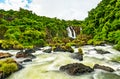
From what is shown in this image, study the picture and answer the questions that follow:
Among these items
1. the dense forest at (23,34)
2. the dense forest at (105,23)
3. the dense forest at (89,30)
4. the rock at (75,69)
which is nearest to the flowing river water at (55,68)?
the rock at (75,69)

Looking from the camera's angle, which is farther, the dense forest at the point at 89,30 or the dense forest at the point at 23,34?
the dense forest at the point at 89,30

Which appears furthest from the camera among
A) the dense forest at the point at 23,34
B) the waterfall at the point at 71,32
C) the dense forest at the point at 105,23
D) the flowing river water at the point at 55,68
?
the waterfall at the point at 71,32

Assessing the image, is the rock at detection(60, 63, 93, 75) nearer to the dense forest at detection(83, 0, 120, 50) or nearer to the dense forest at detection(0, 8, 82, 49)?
the dense forest at detection(0, 8, 82, 49)

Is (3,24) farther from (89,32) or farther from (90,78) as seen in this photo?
(90,78)

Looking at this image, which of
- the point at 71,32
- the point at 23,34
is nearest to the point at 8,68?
the point at 23,34

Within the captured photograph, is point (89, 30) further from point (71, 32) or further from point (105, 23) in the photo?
point (71, 32)

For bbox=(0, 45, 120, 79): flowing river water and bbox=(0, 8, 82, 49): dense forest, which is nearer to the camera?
bbox=(0, 45, 120, 79): flowing river water

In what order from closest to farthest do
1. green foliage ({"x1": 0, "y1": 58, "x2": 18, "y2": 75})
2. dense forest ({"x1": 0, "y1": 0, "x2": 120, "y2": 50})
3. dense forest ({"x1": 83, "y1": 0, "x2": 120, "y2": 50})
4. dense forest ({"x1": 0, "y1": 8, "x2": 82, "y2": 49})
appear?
green foliage ({"x1": 0, "y1": 58, "x2": 18, "y2": 75}) < dense forest ({"x1": 0, "y1": 8, "x2": 82, "y2": 49}) < dense forest ({"x1": 0, "y1": 0, "x2": 120, "y2": 50}) < dense forest ({"x1": 83, "y1": 0, "x2": 120, "y2": 50})

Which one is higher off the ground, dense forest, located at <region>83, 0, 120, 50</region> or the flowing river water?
dense forest, located at <region>83, 0, 120, 50</region>

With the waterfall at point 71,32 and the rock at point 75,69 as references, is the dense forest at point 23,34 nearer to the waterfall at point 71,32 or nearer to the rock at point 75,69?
the waterfall at point 71,32

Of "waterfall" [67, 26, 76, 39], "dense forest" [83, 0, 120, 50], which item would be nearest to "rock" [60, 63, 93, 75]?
"dense forest" [83, 0, 120, 50]

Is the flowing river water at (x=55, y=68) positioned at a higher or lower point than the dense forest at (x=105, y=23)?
lower

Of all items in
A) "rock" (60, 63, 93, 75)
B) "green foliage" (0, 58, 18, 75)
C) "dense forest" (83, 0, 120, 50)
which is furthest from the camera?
"dense forest" (83, 0, 120, 50)

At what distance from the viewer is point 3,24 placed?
2256 inches
